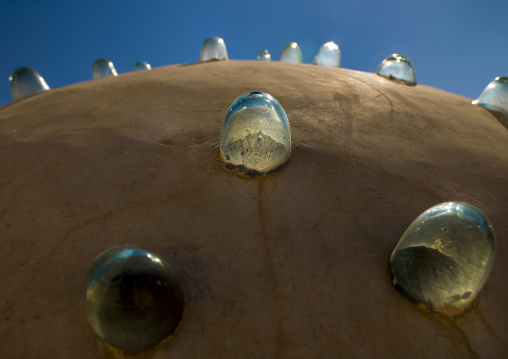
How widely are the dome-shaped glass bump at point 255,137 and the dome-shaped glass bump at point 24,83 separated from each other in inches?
160

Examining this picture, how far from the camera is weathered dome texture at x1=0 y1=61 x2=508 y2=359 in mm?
1456

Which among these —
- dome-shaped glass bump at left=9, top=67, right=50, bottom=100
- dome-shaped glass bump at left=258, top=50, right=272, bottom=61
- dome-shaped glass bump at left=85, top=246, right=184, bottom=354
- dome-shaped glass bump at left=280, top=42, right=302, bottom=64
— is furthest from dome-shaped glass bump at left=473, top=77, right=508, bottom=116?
dome-shaped glass bump at left=258, top=50, right=272, bottom=61

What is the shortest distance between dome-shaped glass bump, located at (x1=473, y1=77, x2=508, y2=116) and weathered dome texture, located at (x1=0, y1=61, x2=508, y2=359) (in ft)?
2.02

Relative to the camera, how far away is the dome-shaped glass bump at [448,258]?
1.43 m

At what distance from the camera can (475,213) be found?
1.46 metres

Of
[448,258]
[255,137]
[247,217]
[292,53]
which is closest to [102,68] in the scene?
[292,53]

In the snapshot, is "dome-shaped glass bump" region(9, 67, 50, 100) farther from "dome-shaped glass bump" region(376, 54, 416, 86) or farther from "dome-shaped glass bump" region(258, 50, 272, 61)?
"dome-shaped glass bump" region(258, 50, 272, 61)

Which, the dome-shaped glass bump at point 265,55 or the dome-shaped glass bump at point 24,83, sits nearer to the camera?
the dome-shaped glass bump at point 24,83

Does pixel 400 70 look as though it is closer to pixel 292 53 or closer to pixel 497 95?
pixel 497 95

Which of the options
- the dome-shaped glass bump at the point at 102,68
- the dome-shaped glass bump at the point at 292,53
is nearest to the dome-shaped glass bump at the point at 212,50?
the dome-shaped glass bump at the point at 102,68

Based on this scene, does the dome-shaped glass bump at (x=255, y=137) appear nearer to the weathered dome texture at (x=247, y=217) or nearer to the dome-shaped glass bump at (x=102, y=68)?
the weathered dome texture at (x=247, y=217)

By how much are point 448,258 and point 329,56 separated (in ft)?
21.1

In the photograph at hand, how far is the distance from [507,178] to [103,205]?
11.1ft

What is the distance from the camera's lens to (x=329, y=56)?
22.8 ft
